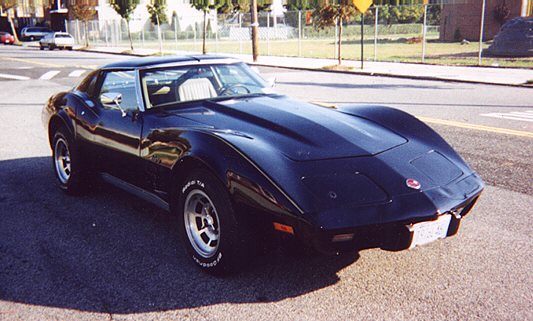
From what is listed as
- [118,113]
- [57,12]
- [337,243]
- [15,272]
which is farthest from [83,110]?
[57,12]

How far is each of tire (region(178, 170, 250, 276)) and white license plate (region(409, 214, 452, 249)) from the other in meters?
0.99

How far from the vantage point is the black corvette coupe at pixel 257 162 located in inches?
125

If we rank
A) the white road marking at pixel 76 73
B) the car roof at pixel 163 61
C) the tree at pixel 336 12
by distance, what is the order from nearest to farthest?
the car roof at pixel 163 61, the tree at pixel 336 12, the white road marking at pixel 76 73

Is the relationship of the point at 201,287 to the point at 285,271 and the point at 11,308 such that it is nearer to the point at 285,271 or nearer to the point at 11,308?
the point at 285,271

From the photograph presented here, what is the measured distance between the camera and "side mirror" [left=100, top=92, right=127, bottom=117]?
15.0 feet

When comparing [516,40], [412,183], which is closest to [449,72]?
[516,40]

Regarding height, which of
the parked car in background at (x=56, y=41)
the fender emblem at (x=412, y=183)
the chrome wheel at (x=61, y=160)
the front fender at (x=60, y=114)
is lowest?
the chrome wheel at (x=61, y=160)

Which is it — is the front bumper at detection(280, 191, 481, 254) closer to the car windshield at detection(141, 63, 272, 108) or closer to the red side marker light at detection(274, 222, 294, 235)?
the red side marker light at detection(274, 222, 294, 235)

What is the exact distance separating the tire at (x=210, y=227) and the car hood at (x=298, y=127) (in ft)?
→ 1.55

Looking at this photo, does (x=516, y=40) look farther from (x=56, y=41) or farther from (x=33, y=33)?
(x=33, y=33)

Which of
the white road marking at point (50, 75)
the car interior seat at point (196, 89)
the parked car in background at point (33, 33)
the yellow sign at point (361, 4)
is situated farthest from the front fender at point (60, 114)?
the parked car in background at point (33, 33)

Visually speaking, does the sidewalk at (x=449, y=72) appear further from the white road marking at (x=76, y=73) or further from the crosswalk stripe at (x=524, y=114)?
the white road marking at (x=76, y=73)

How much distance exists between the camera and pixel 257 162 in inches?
131

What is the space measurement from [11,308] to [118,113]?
198 cm
